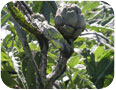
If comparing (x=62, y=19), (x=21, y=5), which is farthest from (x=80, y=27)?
(x=21, y=5)

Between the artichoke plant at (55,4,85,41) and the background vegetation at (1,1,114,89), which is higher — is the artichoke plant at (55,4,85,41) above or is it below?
above

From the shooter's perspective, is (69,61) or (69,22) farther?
(69,61)

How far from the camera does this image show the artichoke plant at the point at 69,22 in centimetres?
54

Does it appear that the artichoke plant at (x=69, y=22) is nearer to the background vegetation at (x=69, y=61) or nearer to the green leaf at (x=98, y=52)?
the background vegetation at (x=69, y=61)

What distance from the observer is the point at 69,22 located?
542 millimetres

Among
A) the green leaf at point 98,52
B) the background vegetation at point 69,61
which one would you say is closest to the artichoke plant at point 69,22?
the background vegetation at point 69,61

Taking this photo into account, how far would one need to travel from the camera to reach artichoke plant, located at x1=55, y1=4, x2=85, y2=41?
1.77 ft

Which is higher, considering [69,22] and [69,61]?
[69,22]

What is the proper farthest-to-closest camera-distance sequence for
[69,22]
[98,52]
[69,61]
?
[98,52]
[69,61]
[69,22]

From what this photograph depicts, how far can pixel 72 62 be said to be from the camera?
3.10 ft

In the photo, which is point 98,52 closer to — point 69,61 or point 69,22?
point 69,61

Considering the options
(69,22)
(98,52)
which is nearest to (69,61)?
(98,52)

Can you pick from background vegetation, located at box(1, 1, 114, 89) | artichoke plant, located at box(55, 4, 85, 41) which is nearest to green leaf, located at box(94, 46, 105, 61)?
background vegetation, located at box(1, 1, 114, 89)

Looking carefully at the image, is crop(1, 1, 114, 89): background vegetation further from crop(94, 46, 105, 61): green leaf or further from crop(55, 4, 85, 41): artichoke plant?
crop(55, 4, 85, 41): artichoke plant
